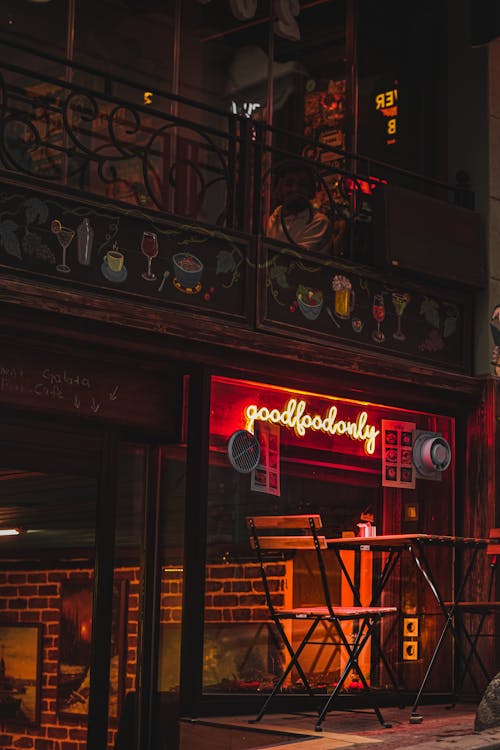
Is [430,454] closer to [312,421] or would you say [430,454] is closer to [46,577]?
[312,421]

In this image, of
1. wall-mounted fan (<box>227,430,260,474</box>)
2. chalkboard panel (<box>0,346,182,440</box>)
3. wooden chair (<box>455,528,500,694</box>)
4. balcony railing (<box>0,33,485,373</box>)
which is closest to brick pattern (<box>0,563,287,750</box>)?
wall-mounted fan (<box>227,430,260,474</box>)

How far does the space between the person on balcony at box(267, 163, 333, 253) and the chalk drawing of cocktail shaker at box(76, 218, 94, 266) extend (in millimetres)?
1730

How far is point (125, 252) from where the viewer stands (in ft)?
26.0

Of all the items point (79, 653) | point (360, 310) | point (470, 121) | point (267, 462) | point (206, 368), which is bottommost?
point (79, 653)

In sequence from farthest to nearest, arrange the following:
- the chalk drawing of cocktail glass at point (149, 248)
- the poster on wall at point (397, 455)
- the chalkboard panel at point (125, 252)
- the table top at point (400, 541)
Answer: the poster on wall at point (397, 455) → the chalk drawing of cocktail glass at point (149, 248) → the table top at point (400, 541) → the chalkboard panel at point (125, 252)

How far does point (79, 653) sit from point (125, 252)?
2322 millimetres

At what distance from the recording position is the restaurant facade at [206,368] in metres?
7.77

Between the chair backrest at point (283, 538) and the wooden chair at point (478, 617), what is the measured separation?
3.85 feet

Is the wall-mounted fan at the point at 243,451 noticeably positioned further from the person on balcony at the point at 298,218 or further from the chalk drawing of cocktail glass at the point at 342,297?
the person on balcony at the point at 298,218

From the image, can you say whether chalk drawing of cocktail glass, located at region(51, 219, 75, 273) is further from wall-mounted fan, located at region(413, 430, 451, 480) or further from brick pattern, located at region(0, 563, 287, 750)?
wall-mounted fan, located at region(413, 430, 451, 480)

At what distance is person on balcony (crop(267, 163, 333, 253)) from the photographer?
934 cm

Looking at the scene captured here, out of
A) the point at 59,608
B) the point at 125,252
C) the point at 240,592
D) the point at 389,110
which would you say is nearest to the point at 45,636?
the point at 59,608

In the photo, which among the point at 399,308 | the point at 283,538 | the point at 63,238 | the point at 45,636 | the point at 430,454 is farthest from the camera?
the point at 430,454

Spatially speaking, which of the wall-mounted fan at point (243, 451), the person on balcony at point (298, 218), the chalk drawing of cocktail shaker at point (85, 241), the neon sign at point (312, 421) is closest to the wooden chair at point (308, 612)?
the wall-mounted fan at point (243, 451)
